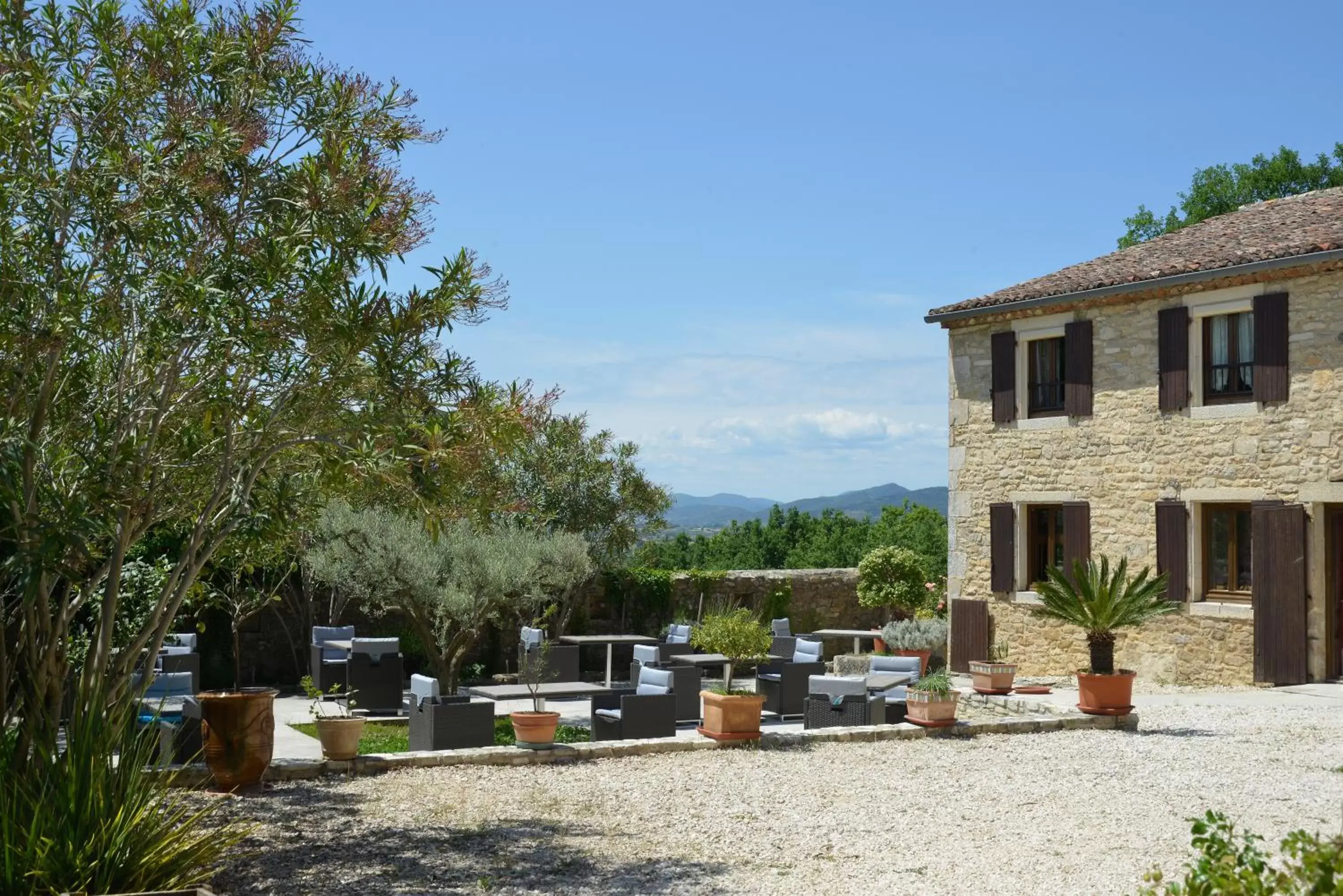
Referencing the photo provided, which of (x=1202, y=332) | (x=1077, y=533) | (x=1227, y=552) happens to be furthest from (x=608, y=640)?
(x=1202, y=332)

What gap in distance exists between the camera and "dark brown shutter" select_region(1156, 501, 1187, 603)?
15000 millimetres

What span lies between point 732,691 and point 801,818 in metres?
Result: 3.65

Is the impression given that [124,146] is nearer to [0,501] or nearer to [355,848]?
[0,501]

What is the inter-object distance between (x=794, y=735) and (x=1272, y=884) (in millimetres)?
6960

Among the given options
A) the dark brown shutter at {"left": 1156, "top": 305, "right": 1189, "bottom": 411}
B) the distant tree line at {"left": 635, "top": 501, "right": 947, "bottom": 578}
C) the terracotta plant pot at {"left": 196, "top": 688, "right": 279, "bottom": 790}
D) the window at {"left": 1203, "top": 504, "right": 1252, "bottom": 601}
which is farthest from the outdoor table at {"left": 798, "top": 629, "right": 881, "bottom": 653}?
the distant tree line at {"left": 635, "top": 501, "right": 947, "bottom": 578}

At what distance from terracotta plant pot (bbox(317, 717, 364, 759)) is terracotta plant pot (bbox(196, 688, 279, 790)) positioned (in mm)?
521

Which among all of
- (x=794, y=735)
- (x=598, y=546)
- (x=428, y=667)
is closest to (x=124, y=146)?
(x=794, y=735)

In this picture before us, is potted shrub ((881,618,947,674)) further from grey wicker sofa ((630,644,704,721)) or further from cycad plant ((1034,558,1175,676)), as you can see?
grey wicker sofa ((630,644,704,721))

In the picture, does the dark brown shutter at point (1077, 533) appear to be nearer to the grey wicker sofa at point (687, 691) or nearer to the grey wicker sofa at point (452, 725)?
the grey wicker sofa at point (687, 691)

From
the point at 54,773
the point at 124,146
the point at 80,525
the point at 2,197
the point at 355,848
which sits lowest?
the point at 355,848

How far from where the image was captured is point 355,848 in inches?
266

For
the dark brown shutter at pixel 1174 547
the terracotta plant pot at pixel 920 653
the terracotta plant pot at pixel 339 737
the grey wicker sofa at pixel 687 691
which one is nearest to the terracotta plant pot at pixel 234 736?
the terracotta plant pot at pixel 339 737

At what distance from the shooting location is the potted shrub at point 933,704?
35.4 feet

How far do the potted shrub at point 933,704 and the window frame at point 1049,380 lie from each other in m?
6.56
